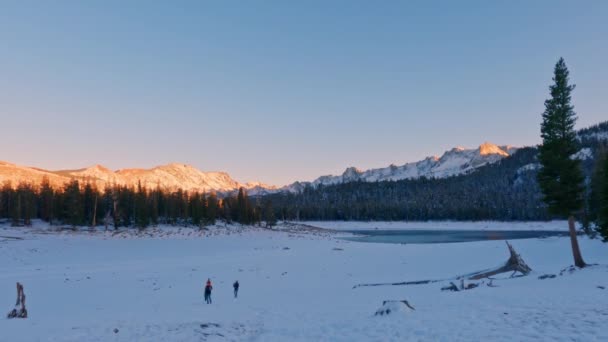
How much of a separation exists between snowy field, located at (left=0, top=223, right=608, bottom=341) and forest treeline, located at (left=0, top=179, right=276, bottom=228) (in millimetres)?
19033

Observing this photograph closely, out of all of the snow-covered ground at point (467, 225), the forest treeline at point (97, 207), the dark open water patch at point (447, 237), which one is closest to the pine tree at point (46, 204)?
the forest treeline at point (97, 207)

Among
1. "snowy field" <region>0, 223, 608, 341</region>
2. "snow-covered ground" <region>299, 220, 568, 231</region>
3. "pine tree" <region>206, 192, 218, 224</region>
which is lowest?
"snow-covered ground" <region>299, 220, 568, 231</region>

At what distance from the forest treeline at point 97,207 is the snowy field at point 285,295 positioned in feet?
62.4

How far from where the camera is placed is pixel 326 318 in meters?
18.8

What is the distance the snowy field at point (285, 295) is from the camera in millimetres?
14906

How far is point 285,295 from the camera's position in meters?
28.3

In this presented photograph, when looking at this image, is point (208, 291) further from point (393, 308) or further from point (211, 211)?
point (211, 211)

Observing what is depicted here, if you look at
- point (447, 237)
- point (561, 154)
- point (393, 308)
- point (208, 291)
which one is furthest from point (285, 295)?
point (447, 237)

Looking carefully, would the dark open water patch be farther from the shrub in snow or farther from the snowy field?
the shrub in snow

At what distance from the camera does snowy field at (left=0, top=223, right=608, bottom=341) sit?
14.9m

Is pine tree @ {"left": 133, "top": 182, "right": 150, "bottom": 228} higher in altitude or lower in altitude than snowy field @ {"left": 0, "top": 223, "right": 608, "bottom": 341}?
higher

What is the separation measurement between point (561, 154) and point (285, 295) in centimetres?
2520

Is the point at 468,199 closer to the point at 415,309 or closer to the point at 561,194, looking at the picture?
the point at 561,194

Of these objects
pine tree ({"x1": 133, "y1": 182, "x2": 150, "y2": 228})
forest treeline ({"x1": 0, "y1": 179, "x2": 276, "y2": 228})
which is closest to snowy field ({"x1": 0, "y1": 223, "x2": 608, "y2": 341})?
forest treeline ({"x1": 0, "y1": 179, "x2": 276, "y2": 228})
